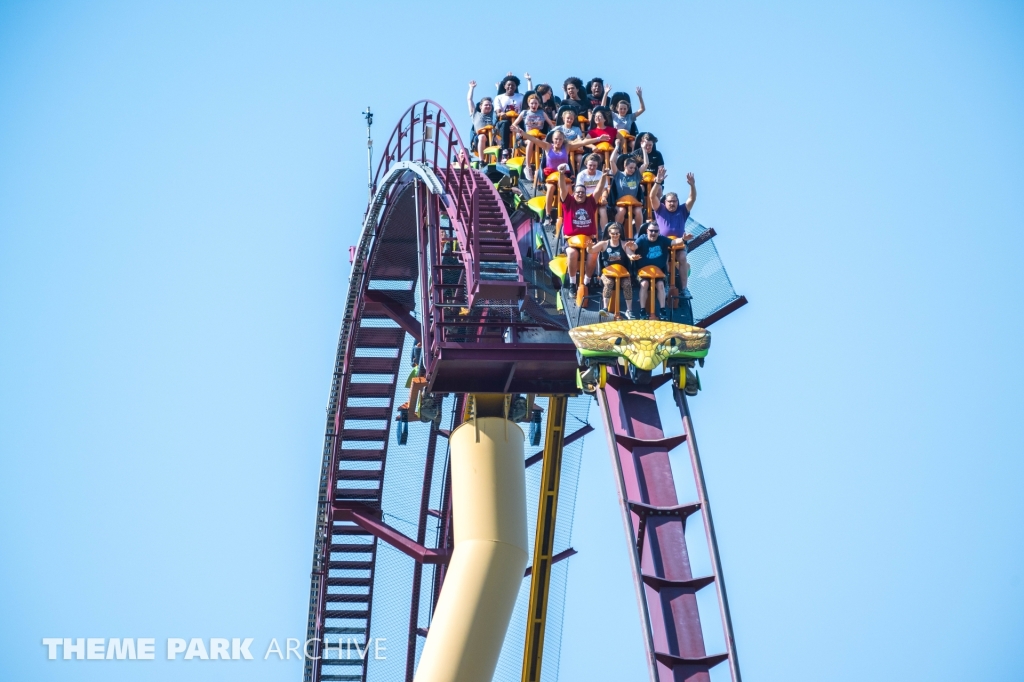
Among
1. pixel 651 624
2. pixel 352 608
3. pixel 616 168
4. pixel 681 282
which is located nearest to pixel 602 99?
pixel 616 168

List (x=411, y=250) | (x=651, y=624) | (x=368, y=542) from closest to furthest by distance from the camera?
(x=651, y=624), (x=411, y=250), (x=368, y=542)

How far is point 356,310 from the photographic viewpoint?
1352 inches

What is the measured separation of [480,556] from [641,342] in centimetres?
463

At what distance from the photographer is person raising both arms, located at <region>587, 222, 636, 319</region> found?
25594 mm

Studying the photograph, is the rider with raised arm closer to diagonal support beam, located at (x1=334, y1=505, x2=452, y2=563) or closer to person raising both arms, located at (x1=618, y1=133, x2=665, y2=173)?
person raising both arms, located at (x1=618, y1=133, x2=665, y2=173)

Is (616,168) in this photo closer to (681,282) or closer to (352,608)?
(681,282)

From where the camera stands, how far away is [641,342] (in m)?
24.7

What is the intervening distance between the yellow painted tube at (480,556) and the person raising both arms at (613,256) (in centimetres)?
362

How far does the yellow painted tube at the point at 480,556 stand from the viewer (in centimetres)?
2738

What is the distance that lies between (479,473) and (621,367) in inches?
145

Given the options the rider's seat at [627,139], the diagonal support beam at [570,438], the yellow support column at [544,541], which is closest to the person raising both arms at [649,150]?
the rider's seat at [627,139]

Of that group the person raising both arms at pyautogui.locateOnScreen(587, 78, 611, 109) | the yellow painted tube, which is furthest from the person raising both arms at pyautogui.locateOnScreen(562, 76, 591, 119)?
the yellow painted tube

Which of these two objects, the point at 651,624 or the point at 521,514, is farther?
the point at 521,514

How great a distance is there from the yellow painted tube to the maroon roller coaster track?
1.02 meters
